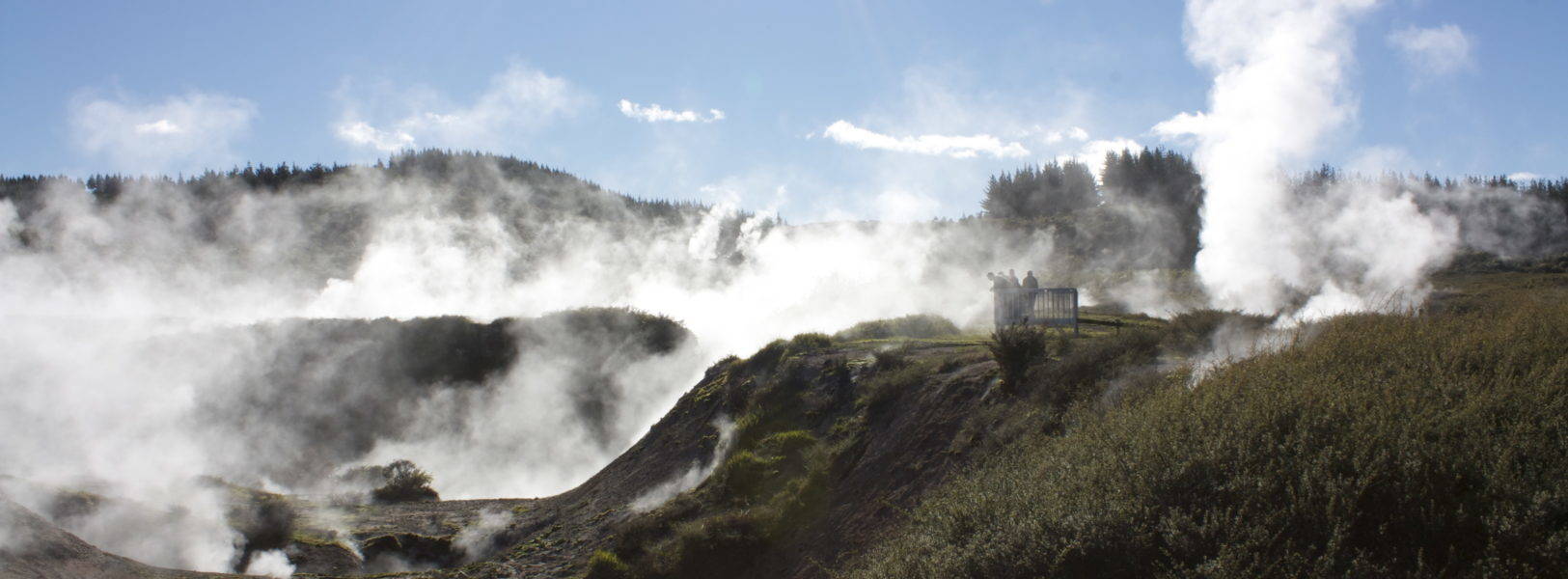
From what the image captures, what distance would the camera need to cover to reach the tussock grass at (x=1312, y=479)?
4398mm

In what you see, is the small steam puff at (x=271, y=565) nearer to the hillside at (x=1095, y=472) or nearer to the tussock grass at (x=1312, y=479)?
the hillside at (x=1095, y=472)

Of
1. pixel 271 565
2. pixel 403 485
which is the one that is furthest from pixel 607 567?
pixel 403 485

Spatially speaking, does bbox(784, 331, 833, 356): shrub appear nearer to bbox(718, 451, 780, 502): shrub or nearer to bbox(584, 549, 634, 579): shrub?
bbox(718, 451, 780, 502): shrub

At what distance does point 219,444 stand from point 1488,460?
69.6 feet

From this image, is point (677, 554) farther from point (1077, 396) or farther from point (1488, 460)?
point (1488, 460)

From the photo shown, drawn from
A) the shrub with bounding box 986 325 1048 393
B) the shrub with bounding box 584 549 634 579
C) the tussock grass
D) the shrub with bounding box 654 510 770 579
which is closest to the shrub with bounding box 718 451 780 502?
the shrub with bounding box 654 510 770 579

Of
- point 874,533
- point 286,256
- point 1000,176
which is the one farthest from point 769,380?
point 1000,176

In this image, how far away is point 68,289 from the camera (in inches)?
1044

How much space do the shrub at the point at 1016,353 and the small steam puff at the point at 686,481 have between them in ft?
14.0

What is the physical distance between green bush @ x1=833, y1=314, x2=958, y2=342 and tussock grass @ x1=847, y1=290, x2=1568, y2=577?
9.79m

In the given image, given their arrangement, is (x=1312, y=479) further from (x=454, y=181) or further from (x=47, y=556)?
(x=454, y=181)

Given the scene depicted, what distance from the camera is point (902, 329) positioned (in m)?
17.6

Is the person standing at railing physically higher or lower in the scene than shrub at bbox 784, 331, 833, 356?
higher

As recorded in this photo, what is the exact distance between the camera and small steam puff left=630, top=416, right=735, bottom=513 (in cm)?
1205
